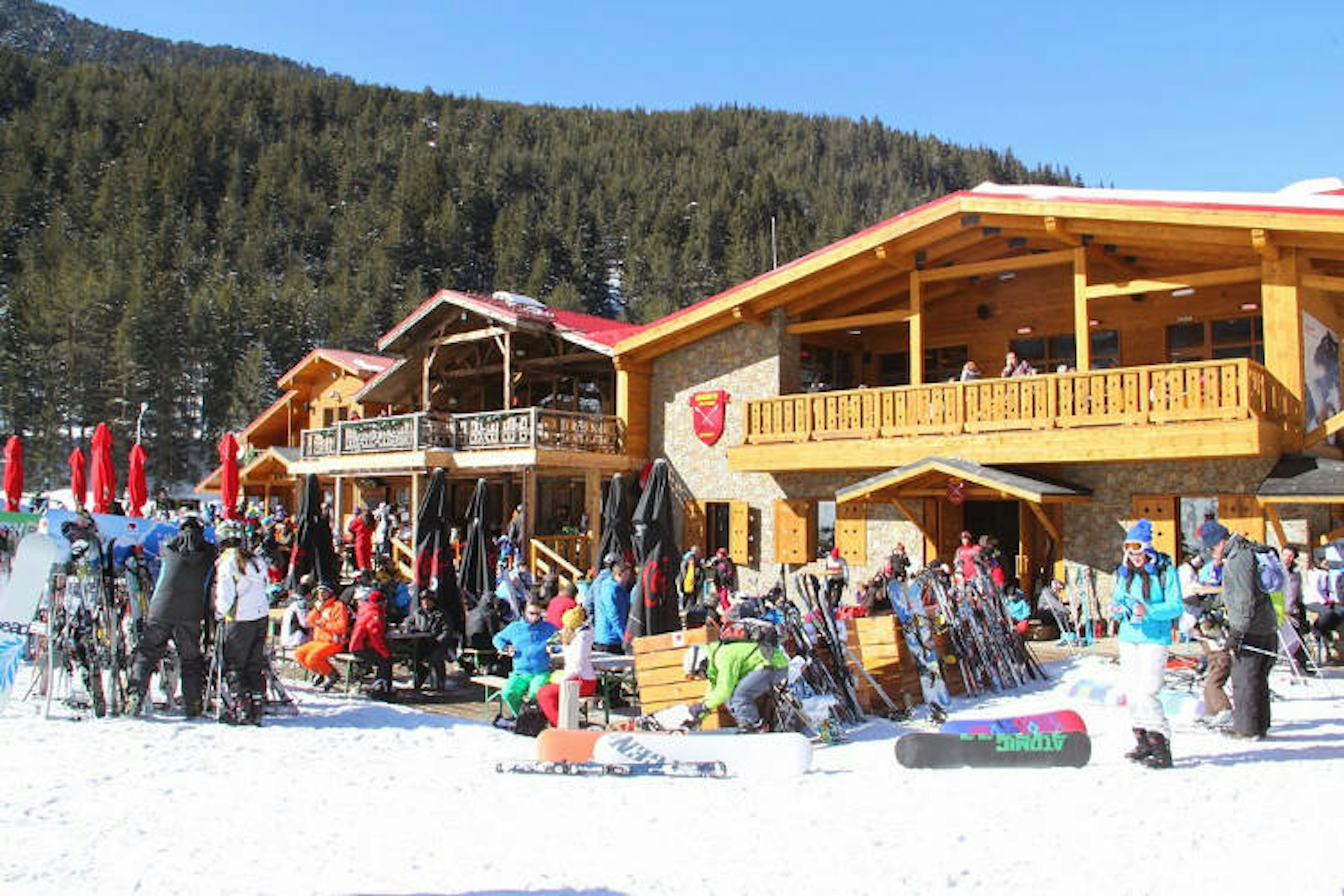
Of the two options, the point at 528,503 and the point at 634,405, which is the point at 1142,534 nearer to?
the point at 634,405

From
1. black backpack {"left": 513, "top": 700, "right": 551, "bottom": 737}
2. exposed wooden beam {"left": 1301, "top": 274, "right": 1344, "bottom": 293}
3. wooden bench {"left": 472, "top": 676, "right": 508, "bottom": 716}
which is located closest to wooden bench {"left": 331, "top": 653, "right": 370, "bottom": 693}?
wooden bench {"left": 472, "top": 676, "right": 508, "bottom": 716}

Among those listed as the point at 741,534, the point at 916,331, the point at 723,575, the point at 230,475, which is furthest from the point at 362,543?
the point at 916,331

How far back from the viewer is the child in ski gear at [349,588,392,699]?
9969mm

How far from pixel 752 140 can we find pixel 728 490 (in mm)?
94305

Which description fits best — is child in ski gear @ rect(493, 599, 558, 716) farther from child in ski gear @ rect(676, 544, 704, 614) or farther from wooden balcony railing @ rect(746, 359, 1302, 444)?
A: wooden balcony railing @ rect(746, 359, 1302, 444)

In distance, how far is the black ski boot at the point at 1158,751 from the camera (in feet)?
22.0

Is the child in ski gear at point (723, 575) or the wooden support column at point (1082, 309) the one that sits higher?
the wooden support column at point (1082, 309)

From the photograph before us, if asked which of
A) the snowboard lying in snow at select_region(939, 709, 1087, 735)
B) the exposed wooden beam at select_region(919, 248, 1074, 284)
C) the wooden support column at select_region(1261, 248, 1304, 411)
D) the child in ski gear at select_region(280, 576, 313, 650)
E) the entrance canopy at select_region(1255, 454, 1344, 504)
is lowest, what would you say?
the snowboard lying in snow at select_region(939, 709, 1087, 735)

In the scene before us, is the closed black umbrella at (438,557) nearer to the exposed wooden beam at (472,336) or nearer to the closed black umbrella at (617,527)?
the closed black umbrella at (617,527)

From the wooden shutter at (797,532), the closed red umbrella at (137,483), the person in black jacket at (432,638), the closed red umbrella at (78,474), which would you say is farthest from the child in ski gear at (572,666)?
the closed red umbrella at (78,474)

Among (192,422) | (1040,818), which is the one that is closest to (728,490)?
(1040,818)

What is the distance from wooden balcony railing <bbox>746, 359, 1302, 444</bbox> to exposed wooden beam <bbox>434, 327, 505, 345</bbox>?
6.48m

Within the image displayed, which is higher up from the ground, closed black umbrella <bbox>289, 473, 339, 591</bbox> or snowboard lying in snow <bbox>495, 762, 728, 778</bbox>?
closed black umbrella <bbox>289, 473, 339, 591</bbox>

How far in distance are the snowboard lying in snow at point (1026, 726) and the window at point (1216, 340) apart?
996cm
